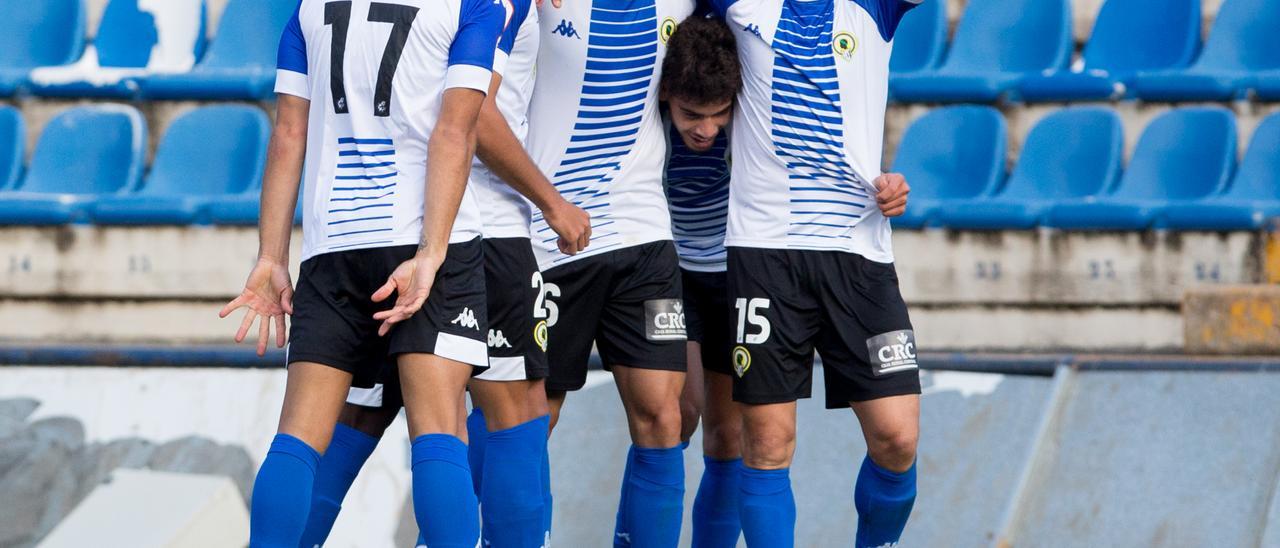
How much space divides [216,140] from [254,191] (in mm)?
640

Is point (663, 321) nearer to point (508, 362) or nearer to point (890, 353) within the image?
point (508, 362)

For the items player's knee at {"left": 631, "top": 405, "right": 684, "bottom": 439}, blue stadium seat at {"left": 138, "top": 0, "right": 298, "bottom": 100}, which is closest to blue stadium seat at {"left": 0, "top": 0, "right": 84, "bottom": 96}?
blue stadium seat at {"left": 138, "top": 0, "right": 298, "bottom": 100}

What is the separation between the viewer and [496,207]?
3.71 m

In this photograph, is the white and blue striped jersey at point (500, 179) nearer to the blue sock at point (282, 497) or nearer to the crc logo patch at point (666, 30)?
the crc logo patch at point (666, 30)

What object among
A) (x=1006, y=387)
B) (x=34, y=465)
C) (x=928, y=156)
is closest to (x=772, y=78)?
(x=1006, y=387)

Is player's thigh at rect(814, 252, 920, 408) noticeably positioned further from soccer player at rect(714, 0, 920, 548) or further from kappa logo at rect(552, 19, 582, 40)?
kappa logo at rect(552, 19, 582, 40)

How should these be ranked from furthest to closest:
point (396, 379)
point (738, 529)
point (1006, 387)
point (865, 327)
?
point (1006, 387)
point (738, 529)
point (865, 327)
point (396, 379)

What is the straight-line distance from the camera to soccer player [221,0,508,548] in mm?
3064

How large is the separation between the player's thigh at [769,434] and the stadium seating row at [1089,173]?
11.4 feet

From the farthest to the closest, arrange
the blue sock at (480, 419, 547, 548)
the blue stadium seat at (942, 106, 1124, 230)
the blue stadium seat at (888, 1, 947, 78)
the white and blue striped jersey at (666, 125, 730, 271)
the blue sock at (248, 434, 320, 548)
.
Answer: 1. the blue stadium seat at (888, 1, 947, 78)
2. the blue stadium seat at (942, 106, 1124, 230)
3. the white and blue striped jersey at (666, 125, 730, 271)
4. the blue sock at (480, 419, 547, 548)
5. the blue sock at (248, 434, 320, 548)

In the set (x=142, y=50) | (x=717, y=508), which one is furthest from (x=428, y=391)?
(x=142, y=50)

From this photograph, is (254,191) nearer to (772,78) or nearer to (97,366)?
(97,366)

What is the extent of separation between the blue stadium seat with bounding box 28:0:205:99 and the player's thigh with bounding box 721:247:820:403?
6.00 m

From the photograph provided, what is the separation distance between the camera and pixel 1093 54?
26.5 ft
